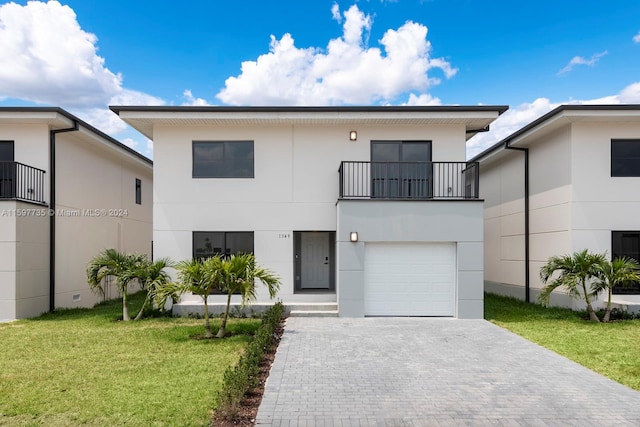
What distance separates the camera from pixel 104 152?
14836mm

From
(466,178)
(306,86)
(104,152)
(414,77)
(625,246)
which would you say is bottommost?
(625,246)

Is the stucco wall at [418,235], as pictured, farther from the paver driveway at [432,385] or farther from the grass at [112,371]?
the grass at [112,371]

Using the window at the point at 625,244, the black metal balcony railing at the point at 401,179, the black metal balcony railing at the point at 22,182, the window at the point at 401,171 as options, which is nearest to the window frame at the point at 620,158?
the window at the point at 625,244

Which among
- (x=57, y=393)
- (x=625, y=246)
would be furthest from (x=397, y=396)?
(x=625, y=246)

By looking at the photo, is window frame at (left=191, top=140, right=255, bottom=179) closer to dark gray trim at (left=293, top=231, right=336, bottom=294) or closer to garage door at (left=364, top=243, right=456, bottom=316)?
dark gray trim at (left=293, top=231, right=336, bottom=294)

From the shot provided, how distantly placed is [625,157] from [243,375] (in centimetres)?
1263

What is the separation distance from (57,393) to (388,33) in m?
14.5

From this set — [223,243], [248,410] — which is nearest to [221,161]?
[223,243]

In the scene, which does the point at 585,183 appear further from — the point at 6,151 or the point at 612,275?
the point at 6,151

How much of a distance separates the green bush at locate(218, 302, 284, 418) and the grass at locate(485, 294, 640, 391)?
5.63 metres

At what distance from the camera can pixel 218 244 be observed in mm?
11641

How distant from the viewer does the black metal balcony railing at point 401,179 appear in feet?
38.2

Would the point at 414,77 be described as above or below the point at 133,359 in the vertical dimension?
above

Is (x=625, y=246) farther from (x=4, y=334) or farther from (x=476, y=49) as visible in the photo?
(x=4, y=334)
